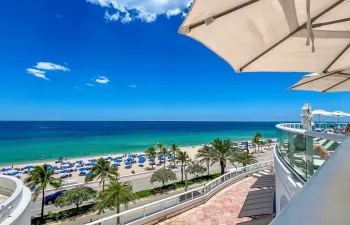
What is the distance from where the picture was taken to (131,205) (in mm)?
18266

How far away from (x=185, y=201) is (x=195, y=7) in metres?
7.34

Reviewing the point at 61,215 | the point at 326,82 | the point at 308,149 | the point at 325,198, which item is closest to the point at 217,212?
the point at 308,149

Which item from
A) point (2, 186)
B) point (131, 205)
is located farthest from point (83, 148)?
point (2, 186)

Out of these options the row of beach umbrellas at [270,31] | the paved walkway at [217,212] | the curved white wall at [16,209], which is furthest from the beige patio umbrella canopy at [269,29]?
the paved walkway at [217,212]

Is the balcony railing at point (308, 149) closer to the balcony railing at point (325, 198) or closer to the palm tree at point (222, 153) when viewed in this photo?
the balcony railing at point (325, 198)

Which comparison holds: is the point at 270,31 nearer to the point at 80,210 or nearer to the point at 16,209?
the point at 16,209

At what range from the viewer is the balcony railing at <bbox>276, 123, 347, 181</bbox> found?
2.56 meters

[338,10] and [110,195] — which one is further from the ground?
[338,10]

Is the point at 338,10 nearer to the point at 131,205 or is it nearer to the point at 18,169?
the point at 131,205

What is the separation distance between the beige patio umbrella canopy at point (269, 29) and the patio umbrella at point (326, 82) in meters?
0.97

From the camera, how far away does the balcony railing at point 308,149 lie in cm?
256

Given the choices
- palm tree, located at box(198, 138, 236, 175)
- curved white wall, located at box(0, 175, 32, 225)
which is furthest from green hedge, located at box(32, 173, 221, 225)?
curved white wall, located at box(0, 175, 32, 225)

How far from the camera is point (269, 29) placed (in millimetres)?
2139

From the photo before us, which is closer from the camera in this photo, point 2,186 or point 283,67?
point 283,67
